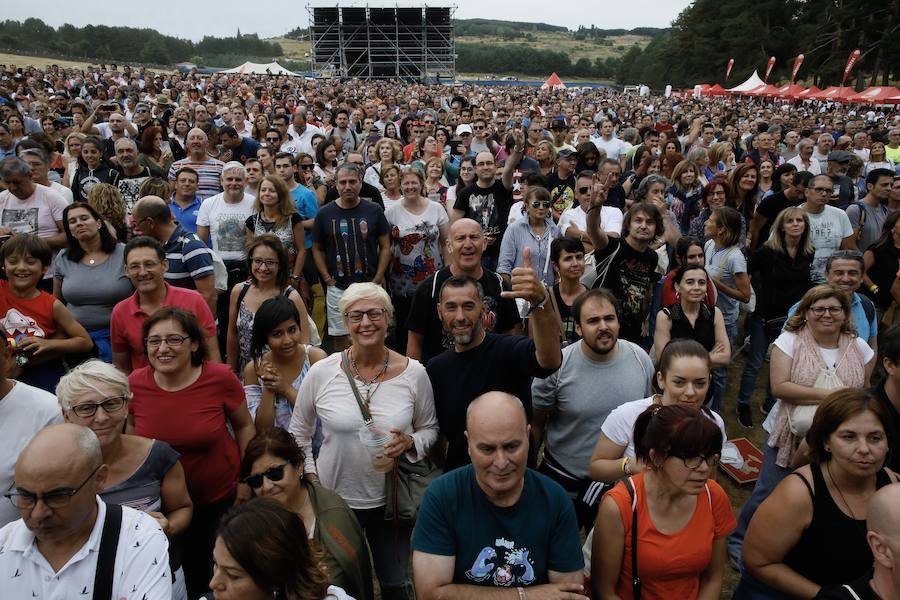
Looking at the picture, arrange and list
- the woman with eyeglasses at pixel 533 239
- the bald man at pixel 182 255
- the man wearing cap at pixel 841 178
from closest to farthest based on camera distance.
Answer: the bald man at pixel 182 255 → the woman with eyeglasses at pixel 533 239 → the man wearing cap at pixel 841 178

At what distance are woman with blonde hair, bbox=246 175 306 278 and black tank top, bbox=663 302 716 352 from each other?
3052 millimetres

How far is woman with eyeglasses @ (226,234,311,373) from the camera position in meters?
3.79

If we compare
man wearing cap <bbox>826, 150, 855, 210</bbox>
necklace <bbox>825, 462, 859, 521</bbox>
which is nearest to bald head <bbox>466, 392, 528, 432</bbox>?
necklace <bbox>825, 462, 859, 521</bbox>

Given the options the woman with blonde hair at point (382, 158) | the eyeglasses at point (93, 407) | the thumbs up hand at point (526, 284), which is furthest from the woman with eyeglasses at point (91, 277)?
the woman with blonde hair at point (382, 158)

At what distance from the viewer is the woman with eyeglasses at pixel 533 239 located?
15.6 ft

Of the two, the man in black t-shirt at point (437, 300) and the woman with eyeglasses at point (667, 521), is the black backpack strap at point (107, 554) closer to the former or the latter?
the woman with eyeglasses at point (667, 521)

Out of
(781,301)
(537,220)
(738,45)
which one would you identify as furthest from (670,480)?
(738,45)

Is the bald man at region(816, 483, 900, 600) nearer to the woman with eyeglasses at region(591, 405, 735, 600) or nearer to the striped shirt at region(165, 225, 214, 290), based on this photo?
the woman with eyeglasses at region(591, 405, 735, 600)

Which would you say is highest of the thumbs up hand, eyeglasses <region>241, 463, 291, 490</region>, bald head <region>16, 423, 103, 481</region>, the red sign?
A: the thumbs up hand

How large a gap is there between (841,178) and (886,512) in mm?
6938

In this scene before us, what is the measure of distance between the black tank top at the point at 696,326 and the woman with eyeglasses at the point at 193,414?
267cm

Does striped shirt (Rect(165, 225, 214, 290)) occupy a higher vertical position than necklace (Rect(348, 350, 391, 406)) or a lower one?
higher

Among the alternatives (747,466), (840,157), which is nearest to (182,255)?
(747,466)

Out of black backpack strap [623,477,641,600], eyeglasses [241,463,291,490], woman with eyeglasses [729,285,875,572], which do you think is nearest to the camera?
black backpack strap [623,477,641,600]
